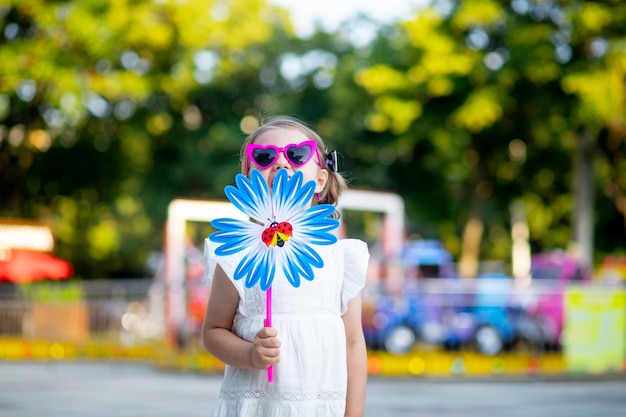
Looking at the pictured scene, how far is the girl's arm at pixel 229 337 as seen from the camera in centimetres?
331

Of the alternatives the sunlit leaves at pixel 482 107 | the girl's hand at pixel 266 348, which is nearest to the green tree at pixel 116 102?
the sunlit leaves at pixel 482 107

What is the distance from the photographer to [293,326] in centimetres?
349

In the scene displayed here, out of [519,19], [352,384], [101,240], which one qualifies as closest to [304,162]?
[352,384]

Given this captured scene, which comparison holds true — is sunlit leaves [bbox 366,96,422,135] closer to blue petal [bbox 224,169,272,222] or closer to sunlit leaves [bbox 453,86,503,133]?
sunlit leaves [bbox 453,86,503,133]

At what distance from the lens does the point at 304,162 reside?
3543 mm

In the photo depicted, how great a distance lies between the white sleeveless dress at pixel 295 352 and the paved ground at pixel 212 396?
7744 mm

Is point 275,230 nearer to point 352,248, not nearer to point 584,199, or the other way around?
point 352,248

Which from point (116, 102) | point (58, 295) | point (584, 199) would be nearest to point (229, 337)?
point (58, 295)

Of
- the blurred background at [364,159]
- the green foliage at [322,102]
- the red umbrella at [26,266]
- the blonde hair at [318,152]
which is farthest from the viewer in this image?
the red umbrella at [26,266]

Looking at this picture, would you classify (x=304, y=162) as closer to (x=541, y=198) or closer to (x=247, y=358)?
(x=247, y=358)

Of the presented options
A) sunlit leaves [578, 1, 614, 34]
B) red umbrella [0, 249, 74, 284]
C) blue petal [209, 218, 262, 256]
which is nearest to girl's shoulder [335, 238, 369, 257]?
blue petal [209, 218, 262, 256]

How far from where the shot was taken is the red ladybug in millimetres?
3449

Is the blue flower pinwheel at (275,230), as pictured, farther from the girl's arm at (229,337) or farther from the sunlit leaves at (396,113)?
the sunlit leaves at (396,113)

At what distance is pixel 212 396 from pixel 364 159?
81.2 ft
